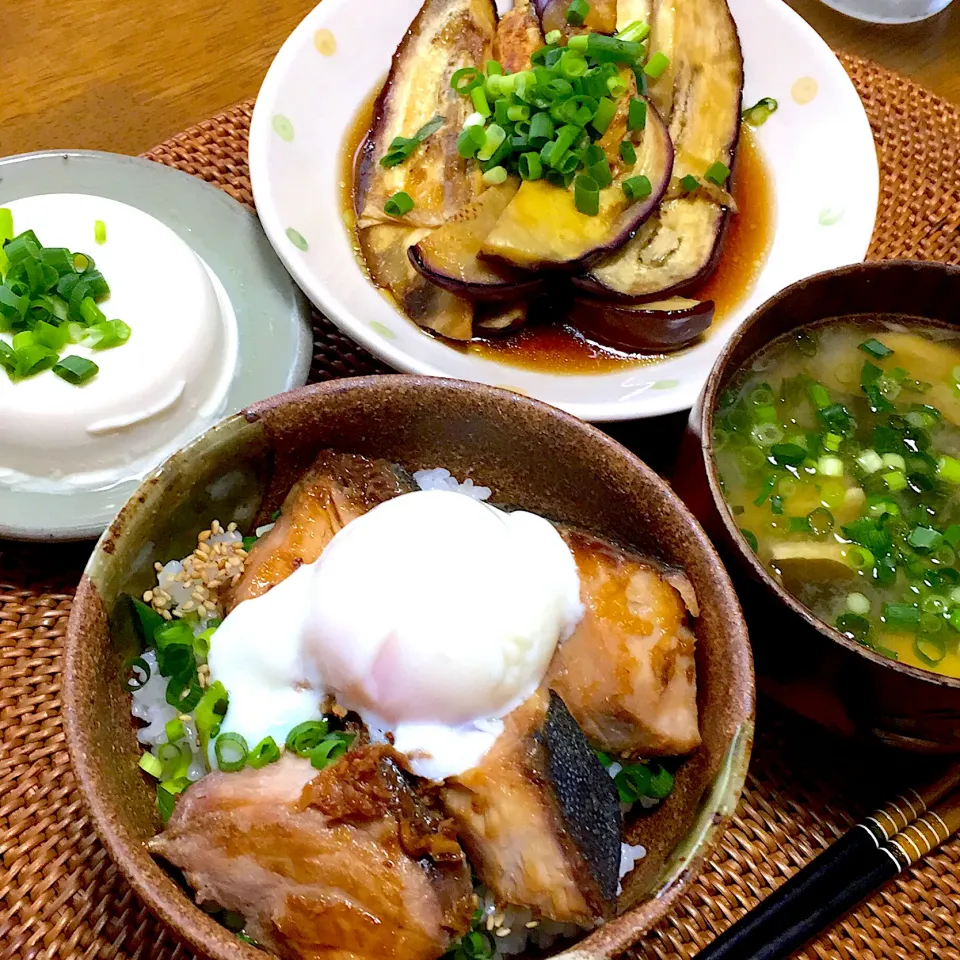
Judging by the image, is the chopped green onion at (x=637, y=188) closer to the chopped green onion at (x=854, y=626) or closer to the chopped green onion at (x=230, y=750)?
the chopped green onion at (x=854, y=626)

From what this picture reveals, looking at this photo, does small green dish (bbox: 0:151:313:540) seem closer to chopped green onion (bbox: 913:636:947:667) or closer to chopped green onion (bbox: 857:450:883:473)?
chopped green onion (bbox: 857:450:883:473)

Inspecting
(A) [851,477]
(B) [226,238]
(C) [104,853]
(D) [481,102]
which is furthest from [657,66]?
(C) [104,853]

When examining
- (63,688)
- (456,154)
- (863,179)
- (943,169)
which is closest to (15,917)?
(63,688)

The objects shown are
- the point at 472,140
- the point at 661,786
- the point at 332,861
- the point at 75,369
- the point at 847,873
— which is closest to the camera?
the point at 332,861

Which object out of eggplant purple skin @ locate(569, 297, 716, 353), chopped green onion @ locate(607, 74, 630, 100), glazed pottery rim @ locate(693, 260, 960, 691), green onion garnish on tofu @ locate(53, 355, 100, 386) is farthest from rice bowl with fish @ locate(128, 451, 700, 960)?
chopped green onion @ locate(607, 74, 630, 100)

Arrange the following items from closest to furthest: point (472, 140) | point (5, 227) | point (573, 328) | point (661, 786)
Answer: point (661, 786)
point (5, 227)
point (472, 140)
point (573, 328)

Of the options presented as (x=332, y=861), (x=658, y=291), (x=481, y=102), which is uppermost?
(x=481, y=102)

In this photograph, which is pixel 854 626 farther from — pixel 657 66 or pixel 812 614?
pixel 657 66
